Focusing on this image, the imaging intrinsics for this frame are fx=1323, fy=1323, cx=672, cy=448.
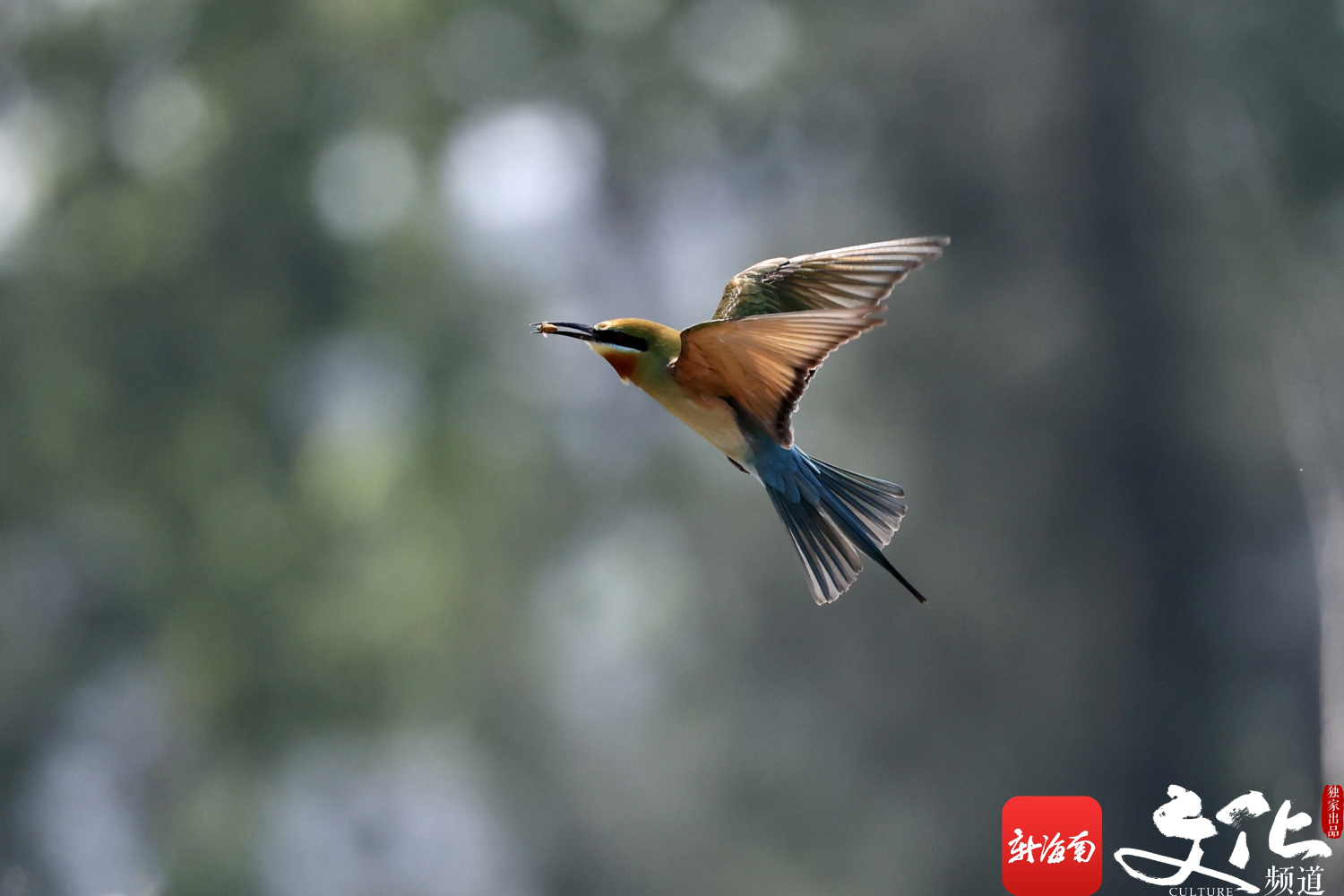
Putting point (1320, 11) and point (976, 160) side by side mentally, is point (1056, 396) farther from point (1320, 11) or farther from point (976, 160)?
point (1320, 11)

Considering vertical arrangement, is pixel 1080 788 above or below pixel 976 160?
below

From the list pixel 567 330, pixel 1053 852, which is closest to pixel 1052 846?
pixel 1053 852

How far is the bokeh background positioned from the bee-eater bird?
2457 millimetres

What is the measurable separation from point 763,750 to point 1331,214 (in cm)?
223

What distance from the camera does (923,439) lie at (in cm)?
373

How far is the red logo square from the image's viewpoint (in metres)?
3.25

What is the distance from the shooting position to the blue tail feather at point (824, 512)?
107 centimetres

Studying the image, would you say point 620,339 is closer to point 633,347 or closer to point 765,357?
point 633,347

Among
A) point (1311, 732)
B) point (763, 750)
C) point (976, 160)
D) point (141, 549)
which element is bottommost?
point (763, 750)

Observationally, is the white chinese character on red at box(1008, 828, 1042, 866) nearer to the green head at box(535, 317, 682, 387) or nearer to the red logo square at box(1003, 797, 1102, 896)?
the red logo square at box(1003, 797, 1102, 896)

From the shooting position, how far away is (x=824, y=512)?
110 cm

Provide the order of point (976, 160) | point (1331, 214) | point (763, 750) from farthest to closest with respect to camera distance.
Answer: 1. point (763, 750)
2. point (976, 160)
3. point (1331, 214)

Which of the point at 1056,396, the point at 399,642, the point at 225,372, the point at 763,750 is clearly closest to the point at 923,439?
the point at 1056,396

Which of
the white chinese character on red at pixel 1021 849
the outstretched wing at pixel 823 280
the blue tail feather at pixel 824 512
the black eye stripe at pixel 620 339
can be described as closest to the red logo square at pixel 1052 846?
the white chinese character on red at pixel 1021 849
